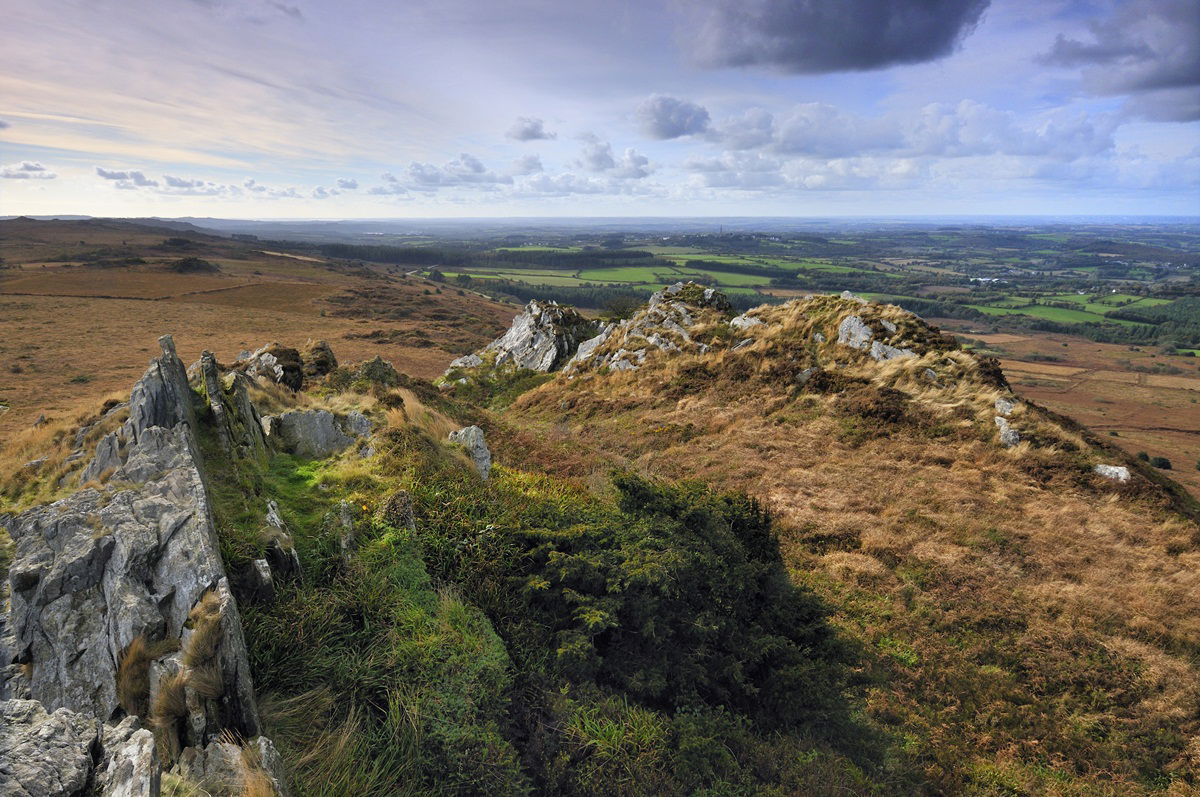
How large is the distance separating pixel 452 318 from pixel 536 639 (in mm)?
82747

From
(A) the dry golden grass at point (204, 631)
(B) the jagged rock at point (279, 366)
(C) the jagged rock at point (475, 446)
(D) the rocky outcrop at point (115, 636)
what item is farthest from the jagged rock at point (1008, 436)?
(B) the jagged rock at point (279, 366)

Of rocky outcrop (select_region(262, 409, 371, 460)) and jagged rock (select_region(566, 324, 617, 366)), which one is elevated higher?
rocky outcrop (select_region(262, 409, 371, 460))

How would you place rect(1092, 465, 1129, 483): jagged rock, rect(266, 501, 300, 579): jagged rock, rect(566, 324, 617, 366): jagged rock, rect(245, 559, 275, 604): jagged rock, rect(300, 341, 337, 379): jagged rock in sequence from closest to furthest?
rect(245, 559, 275, 604): jagged rock < rect(266, 501, 300, 579): jagged rock < rect(1092, 465, 1129, 483): jagged rock < rect(300, 341, 337, 379): jagged rock < rect(566, 324, 617, 366): jagged rock

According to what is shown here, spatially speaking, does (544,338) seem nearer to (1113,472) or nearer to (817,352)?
(817,352)

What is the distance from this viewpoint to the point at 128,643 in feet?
16.3

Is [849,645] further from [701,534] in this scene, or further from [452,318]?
[452,318]

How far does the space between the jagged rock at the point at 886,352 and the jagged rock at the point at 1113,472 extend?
7.73 m

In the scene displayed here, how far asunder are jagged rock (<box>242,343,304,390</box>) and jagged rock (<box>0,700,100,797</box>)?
17534 mm

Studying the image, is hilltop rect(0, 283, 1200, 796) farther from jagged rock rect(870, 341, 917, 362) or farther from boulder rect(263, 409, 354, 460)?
jagged rock rect(870, 341, 917, 362)

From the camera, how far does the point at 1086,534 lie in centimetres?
1273

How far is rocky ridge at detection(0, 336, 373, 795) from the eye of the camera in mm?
3527

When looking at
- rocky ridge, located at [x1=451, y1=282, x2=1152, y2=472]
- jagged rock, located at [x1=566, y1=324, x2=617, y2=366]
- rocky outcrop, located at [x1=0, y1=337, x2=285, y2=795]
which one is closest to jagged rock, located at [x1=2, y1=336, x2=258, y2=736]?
rocky outcrop, located at [x1=0, y1=337, x2=285, y2=795]

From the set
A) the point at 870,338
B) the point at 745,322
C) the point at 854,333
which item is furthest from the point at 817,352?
the point at 745,322

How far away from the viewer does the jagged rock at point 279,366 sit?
19.9 m
